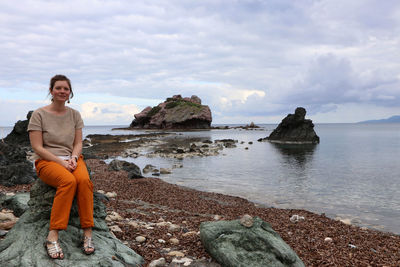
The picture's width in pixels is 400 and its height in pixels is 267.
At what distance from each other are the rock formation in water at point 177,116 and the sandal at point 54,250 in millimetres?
131928

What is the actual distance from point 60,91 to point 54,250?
9.24 ft

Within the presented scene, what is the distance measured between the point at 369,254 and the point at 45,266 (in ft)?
25.1

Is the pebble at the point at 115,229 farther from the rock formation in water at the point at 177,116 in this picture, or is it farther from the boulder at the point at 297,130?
the rock formation in water at the point at 177,116

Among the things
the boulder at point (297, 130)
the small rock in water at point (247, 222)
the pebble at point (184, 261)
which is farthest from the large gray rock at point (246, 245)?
the boulder at point (297, 130)

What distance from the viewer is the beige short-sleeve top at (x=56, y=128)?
16.9 feet

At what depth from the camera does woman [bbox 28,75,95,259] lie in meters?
4.81

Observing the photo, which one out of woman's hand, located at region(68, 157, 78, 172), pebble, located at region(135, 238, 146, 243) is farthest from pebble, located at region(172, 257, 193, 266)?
woman's hand, located at region(68, 157, 78, 172)

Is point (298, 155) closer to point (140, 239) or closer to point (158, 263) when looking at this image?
point (140, 239)

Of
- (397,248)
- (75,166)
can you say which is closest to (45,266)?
(75,166)

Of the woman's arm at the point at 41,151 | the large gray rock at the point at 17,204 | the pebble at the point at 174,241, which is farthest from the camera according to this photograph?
the large gray rock at the point at 17,204

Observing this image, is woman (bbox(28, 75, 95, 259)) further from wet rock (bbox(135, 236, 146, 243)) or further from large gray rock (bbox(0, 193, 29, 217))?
large gray rock (bbox(0, 193, 29, 217))

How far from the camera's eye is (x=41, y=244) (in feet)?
15.9

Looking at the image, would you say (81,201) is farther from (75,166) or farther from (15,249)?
(15,249)

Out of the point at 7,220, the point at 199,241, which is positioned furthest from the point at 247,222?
the point at 7,220
